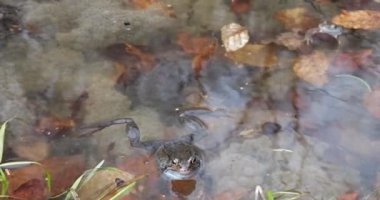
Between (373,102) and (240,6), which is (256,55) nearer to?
(240,6)

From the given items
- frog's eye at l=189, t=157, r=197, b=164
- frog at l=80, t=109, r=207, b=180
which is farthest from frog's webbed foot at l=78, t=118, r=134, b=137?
frog's eye at l=189, t=157, r=197, b=164

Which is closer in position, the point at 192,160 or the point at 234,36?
the point at 192,160

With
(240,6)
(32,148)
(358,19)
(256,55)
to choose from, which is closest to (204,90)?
(256,55)

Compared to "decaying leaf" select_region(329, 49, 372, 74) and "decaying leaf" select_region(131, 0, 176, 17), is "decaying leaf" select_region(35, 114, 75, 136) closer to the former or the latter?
"decaying leaf" select_region(131, 0, 176, 17)

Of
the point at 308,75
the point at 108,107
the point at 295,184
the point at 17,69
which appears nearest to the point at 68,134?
the point at 108,107

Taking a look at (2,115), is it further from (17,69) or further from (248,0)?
(248,0)

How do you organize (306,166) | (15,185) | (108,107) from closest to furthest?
(15,185) → (306,166) → (108,107)
